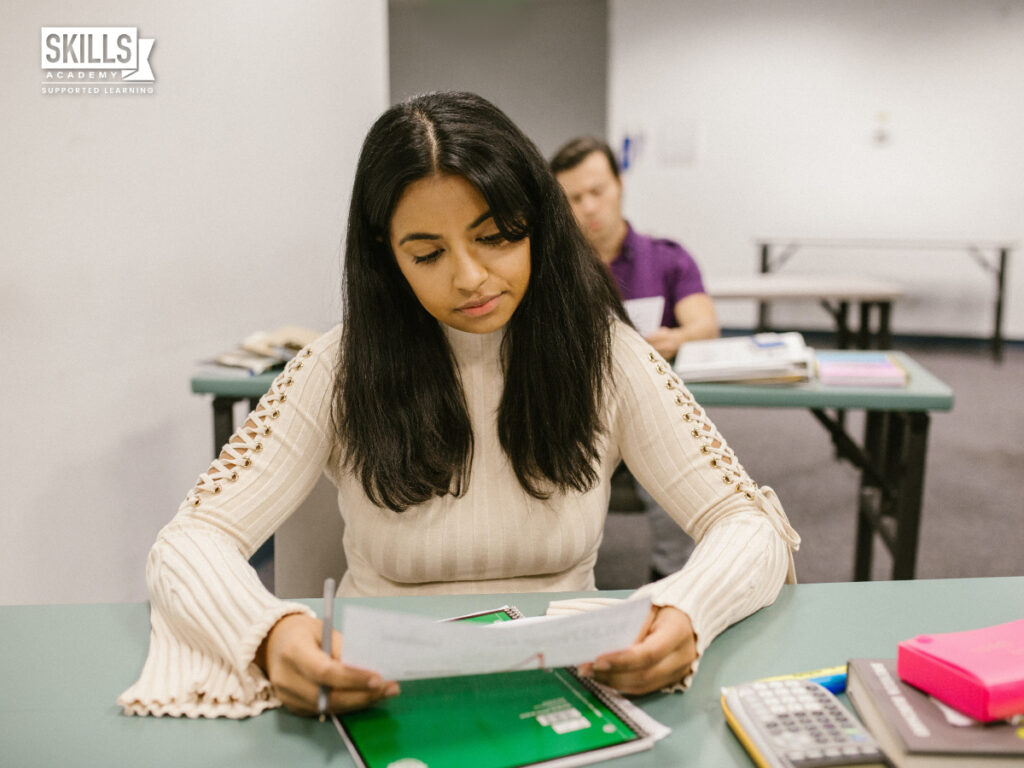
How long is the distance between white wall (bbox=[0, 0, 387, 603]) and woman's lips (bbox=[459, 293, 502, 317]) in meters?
0.49

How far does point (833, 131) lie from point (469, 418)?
592cm

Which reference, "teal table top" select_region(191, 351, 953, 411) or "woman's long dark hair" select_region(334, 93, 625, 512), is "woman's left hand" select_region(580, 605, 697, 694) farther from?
"teal table top" select_region(191, 351, 953, 411)

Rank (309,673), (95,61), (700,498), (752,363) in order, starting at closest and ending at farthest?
1. (309,673)
2. (700,498)
3. (95,61)
4. (752,363)

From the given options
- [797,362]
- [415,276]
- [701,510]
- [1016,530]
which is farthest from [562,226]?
[1016,530]

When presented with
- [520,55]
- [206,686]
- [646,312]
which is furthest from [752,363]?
[520,55]

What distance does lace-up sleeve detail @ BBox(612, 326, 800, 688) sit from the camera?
819mm

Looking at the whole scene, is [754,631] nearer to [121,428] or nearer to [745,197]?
[121,428]

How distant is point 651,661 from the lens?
2.28ft

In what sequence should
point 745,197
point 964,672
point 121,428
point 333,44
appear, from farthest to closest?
point 745,197 < point 333,44 < point 121,428 < point 964,672

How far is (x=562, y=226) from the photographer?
1.02 metres

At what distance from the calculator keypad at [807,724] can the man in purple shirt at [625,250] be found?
168 cm

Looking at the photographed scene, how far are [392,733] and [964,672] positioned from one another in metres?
0.43

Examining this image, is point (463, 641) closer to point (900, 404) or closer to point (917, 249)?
point (900, 404)

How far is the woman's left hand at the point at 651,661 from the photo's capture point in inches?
26.9
